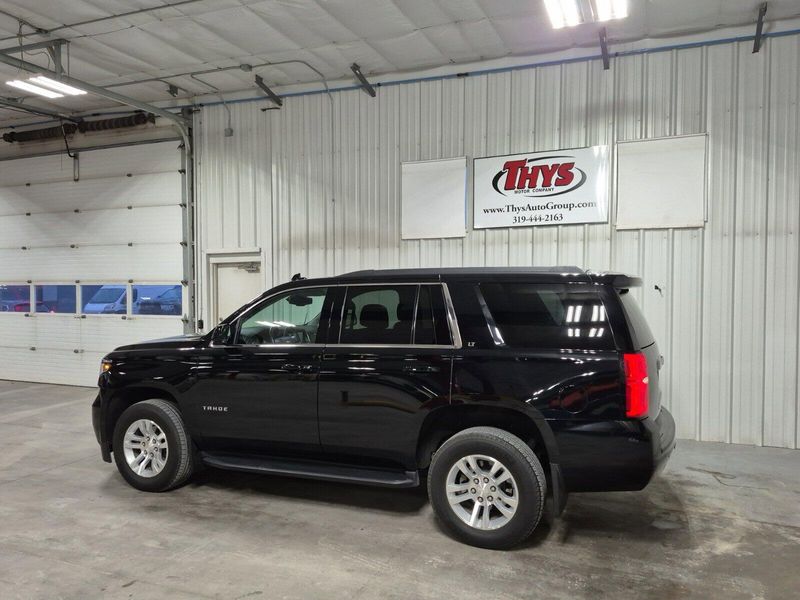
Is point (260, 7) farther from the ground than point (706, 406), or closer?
farther from the ground

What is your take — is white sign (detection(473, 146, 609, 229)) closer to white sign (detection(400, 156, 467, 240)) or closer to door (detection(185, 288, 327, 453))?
white sign (detection(400, 156, 467, 240))

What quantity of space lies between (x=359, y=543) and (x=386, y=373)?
111 cm

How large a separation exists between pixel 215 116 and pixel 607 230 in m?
6.15

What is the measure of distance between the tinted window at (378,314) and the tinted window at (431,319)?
62 millimetres

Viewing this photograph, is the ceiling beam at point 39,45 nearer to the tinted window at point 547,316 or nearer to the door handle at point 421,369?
the door handle at point 421,369

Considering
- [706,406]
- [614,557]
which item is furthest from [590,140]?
[614,557]

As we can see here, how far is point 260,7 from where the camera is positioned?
6012mm

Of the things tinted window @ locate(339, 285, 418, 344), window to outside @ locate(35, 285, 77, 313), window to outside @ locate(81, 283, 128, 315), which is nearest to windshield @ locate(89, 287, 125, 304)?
window to outside @ locate(81, 283, 128, 315)

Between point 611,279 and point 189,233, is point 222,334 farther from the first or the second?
point 189,233

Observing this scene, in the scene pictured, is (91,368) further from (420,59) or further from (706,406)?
(706,406)

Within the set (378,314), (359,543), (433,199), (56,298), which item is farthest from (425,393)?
(56,298)

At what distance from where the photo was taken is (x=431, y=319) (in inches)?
151

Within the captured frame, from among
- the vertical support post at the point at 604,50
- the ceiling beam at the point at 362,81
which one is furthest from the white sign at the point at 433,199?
the vertical support post at the point at 604,50

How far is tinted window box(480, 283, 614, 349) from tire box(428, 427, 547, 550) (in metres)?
0.65
